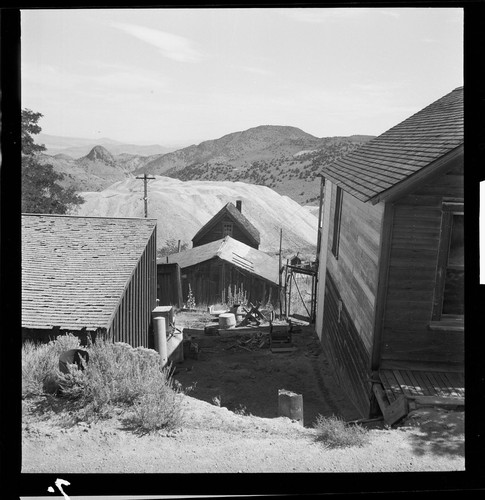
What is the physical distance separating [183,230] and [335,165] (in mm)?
32087

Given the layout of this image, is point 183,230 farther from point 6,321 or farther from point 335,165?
point 6,321

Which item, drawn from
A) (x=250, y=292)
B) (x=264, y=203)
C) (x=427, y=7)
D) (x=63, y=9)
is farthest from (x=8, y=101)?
(x=264, y=203)

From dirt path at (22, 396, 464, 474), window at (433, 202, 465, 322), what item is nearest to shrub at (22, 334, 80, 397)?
dirt path at (22, 396, 464, 474)

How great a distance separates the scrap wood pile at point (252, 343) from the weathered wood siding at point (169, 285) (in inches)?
203

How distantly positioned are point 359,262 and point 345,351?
2.26 meters

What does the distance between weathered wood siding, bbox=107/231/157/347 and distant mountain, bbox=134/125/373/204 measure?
62306 millimetres

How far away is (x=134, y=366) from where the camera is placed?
803cm

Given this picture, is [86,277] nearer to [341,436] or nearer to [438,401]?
[341,436]

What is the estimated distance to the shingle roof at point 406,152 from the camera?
7648mm

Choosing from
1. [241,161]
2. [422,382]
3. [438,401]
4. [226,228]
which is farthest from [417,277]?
[241,161]

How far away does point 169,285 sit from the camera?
22312 mm

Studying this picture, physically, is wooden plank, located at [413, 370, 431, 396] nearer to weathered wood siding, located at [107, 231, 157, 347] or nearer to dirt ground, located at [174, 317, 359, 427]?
dirt ground, located at [174, 317, 359, 427]

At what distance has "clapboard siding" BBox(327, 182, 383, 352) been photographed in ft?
27.4

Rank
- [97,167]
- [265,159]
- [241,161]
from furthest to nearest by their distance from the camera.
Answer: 1. [241,161]
2. [265,159]
3. [97,167]
